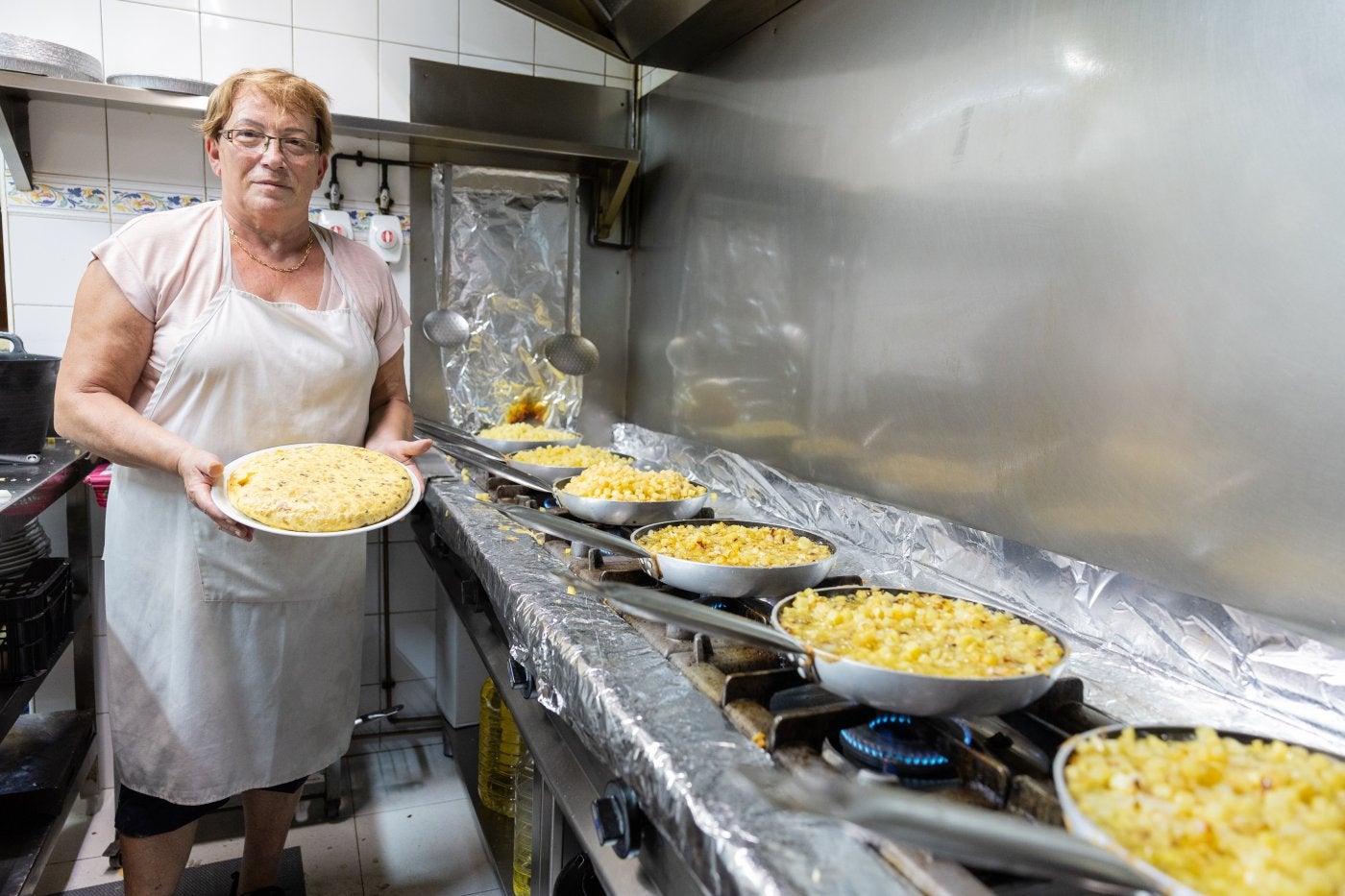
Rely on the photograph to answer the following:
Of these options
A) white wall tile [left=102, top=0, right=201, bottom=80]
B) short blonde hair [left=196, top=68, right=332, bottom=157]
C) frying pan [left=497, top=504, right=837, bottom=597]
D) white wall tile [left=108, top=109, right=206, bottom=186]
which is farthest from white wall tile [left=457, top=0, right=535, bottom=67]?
frying pan [left=497, top=504, right=837, bottom=597]

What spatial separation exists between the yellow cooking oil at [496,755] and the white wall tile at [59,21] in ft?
7.24

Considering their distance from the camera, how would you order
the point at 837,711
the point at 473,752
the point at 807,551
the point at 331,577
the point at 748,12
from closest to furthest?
1. the point at 837,711
2. the point at 807,551
3. the point at 331,577
4. the point at 748,12
5. the point at 473,752

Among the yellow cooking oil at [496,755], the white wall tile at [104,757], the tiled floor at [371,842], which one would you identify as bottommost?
the tiled floor at [371,842]

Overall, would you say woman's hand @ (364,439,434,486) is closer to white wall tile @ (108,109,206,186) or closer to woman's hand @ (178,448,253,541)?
woman's hand @ (178,448,253,541)

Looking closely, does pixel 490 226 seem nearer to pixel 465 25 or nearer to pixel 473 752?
pixel 465 25

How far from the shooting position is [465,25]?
2766 mm

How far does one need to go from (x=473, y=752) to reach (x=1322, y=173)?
244cm

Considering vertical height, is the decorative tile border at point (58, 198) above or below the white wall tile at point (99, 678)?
above

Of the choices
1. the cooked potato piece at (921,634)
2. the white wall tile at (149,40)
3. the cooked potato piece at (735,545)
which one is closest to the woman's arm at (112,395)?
the cooked potato piece at (735,545)

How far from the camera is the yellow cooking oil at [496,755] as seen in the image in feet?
7.09

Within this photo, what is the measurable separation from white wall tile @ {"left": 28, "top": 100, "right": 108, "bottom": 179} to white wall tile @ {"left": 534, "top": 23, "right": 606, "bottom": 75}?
4.58ft

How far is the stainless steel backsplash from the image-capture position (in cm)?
99

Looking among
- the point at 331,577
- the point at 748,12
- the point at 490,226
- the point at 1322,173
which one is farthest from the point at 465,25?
the point at 1322,173

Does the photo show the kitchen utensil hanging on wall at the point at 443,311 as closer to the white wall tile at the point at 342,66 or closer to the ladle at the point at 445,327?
the ladle at the point at 445,327
